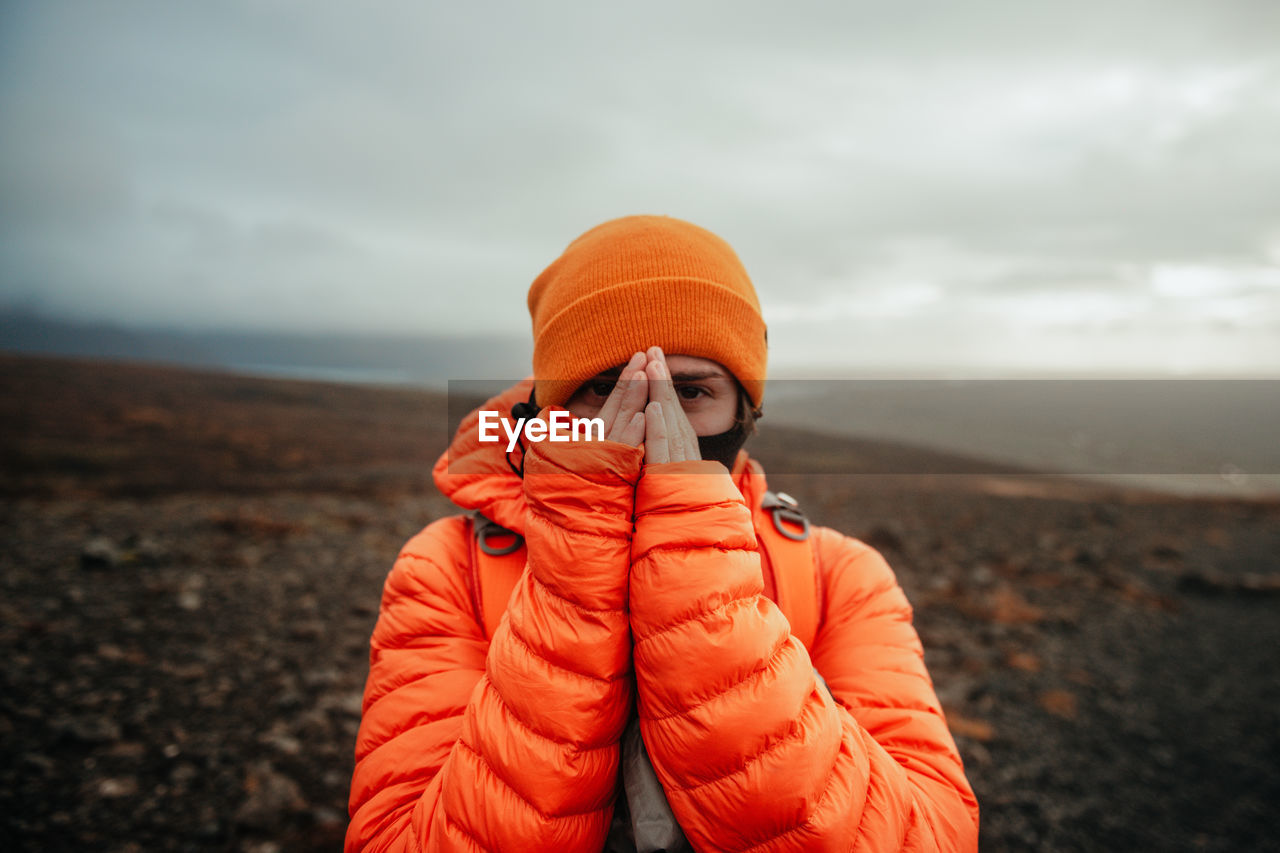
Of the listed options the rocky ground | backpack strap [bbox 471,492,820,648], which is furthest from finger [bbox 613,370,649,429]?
the rocky ground

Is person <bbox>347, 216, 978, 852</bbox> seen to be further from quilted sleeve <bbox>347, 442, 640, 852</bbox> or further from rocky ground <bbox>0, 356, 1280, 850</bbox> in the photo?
rocky ground <bbox>0, 356, 1280, 850</bbox>

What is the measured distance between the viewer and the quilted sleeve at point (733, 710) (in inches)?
55.6

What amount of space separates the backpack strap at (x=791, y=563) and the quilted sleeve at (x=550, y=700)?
798mm

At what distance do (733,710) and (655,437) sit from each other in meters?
0.77

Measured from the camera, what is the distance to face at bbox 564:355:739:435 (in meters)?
2.12

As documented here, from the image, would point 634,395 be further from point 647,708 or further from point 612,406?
point 647,708

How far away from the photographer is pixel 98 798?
11.2 feet

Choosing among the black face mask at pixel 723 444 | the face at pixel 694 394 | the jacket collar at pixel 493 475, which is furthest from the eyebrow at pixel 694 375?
the jacket collar at pixel 493 475

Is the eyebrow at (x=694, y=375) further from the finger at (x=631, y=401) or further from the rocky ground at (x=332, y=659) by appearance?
the rocky ground at (x=332, y=659)

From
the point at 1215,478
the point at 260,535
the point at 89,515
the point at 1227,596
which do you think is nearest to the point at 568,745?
the point at 260,535

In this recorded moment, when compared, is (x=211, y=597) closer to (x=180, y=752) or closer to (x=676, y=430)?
(x=180, y=752)

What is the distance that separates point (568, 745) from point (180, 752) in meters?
4.19

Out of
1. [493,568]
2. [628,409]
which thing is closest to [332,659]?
[493,568]

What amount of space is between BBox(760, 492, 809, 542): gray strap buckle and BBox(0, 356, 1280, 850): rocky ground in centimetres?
364
